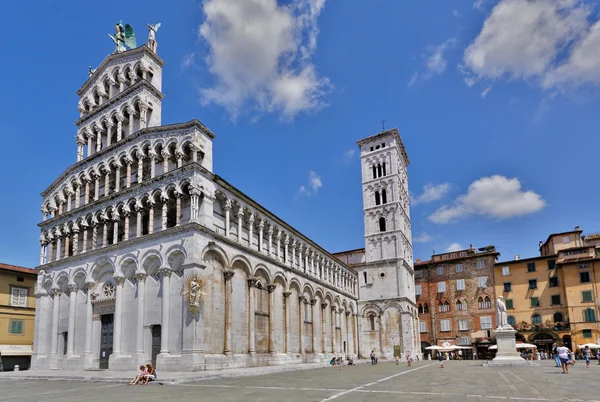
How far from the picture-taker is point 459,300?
64.7m

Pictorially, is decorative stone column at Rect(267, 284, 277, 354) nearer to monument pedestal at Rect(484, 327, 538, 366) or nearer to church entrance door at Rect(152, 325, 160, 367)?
church entrance door at Rect(152, 325, 160, 367)

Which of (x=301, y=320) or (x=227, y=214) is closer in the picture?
(x=227, y=214)

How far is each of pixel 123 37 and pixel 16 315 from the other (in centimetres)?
2843

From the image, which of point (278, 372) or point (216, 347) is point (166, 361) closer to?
point (216, 347)

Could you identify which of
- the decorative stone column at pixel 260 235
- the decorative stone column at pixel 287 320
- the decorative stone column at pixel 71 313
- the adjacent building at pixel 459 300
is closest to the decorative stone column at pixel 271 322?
the decorative stone column at pixel 287 320

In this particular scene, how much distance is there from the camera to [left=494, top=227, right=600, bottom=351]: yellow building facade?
56219 millimetres

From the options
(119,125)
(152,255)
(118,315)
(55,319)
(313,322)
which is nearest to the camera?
(152,255)

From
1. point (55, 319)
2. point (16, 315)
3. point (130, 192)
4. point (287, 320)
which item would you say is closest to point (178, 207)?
point (130, 192)

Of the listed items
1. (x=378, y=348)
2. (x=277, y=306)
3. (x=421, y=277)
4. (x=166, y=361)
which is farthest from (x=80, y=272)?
(x=421, y=277)

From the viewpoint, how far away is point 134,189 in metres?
34.0

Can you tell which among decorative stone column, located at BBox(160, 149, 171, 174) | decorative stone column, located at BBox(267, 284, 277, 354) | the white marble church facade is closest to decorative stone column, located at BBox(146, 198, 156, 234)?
the white marble church facade

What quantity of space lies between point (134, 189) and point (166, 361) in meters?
12.4

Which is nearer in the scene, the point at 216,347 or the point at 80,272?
the point at 216,347

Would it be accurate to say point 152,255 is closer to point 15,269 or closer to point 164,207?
point 164,207
